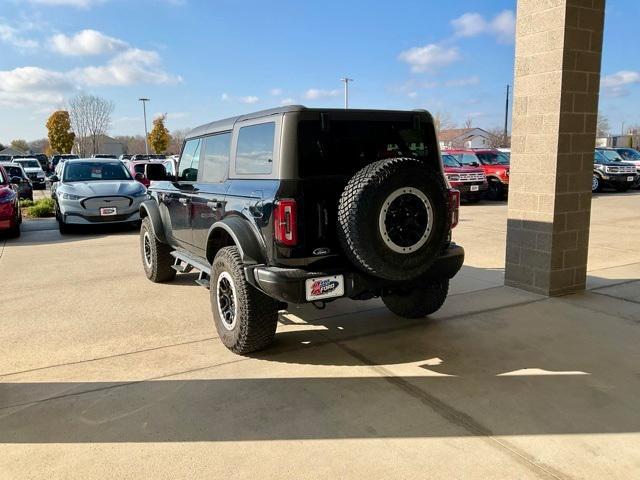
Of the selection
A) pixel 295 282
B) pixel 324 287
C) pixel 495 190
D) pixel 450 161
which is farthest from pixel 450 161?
pixel 295 282

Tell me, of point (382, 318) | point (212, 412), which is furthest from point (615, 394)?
point (212, 412)

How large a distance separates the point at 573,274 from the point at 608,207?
10.3 metres

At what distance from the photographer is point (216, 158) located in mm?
4965

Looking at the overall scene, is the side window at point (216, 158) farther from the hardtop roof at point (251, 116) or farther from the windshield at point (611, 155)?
the windshield at point (611, 155)

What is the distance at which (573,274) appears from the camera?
5.80 metres

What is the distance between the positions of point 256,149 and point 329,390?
194 centimetres

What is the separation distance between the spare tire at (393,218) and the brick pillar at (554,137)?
248 cm

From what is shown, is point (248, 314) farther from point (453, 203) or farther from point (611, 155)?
point (611, 155)

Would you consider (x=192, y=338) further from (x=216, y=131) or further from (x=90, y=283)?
(x=90, y=283)

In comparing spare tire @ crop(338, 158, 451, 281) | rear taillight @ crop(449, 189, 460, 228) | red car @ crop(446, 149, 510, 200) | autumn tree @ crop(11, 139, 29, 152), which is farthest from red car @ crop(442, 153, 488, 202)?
autumn tree @ crop(11, 139, 29, 152)

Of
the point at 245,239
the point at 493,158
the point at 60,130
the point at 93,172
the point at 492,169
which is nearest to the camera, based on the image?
the point at 245,239

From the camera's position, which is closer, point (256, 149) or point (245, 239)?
point (245, 239)

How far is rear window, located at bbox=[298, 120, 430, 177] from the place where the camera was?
379 cm

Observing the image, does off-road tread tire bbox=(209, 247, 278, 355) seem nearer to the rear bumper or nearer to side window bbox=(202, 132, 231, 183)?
the rear bumper
